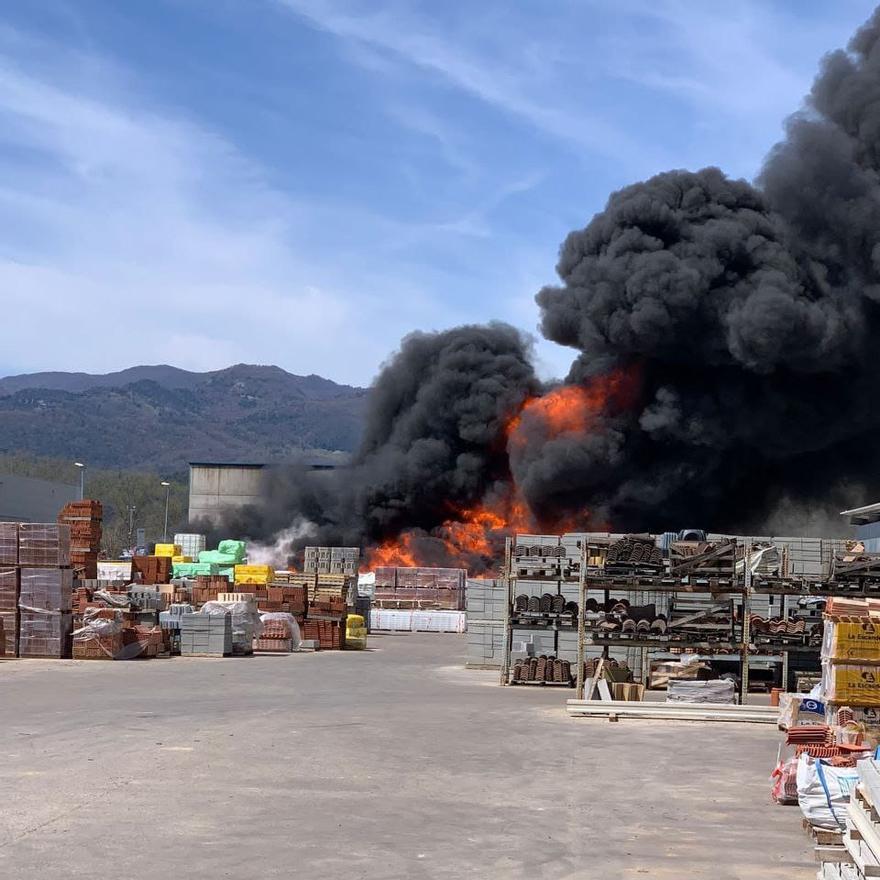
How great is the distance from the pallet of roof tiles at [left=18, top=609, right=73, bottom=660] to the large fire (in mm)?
32765

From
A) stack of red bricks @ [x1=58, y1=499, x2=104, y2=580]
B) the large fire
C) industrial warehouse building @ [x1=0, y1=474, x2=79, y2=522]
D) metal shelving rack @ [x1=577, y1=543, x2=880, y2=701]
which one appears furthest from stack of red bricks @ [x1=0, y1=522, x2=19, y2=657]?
industrial warehouse building @ [x1=0, y1=474, x2=79, y2=522]

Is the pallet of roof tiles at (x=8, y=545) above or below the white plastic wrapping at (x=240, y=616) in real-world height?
above

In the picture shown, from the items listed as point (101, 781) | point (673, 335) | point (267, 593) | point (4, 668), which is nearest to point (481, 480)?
point (673, 335)

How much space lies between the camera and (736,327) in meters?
52.3

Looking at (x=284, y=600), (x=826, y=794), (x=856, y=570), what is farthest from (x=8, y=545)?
(x=826, y=794)

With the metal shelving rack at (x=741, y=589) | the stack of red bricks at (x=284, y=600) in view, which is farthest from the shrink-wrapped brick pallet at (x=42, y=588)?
the metal shelving rack at (x=741, y=589)

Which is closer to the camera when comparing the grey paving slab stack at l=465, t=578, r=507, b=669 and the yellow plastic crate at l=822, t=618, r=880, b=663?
the yellow plastic crate at l=822, t=618, r=880, b=663

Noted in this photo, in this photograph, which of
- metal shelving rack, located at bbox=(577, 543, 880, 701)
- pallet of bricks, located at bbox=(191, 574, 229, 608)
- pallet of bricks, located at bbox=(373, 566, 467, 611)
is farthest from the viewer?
pallet of bricks, located at bbox=(373, 566, 467, 611)

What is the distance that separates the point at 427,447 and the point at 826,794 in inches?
2177

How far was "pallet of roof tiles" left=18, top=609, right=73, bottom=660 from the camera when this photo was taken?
29375mm

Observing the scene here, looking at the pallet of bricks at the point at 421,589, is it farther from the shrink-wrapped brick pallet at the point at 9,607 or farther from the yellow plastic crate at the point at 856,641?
the yellow plastic crate at the point at 856,641

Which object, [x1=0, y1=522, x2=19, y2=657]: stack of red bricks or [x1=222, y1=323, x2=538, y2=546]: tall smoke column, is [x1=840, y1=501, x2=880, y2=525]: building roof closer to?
[x1=222, y1=323, x2=538, y2=546]: tall smoke column

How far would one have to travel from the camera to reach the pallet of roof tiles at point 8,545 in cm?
2928

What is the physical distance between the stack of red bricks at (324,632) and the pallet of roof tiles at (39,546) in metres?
10.0
